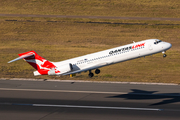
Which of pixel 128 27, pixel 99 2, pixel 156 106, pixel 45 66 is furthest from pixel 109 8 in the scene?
pixel 156 106

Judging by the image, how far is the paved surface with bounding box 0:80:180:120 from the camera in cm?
3378

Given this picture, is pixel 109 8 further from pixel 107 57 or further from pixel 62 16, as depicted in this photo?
pixel 107 57

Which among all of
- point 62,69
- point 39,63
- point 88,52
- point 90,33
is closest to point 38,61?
point 39,63

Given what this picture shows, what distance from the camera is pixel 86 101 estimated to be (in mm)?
39750

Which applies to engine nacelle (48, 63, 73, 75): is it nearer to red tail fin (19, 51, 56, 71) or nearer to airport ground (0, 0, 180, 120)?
red tail fin (19, 51, 56, 71)

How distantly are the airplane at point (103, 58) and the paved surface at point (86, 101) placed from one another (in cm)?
348

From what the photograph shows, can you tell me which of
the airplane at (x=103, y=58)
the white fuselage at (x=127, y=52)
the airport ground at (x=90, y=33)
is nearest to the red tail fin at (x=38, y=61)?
the airplane at (x=103, y=58)

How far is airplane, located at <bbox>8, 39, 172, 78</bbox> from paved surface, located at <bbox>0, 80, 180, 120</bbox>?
3.48 meters

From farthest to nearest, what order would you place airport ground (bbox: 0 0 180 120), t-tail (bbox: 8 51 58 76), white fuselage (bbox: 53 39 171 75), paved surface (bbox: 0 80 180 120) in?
t-tail (bbox: 8 51 58 76) → white fuselage (bbox: 53 39 171 75) → airport ground (bbox: 0 0 180 120) → paved surface (bbox: 0 80 180 120)

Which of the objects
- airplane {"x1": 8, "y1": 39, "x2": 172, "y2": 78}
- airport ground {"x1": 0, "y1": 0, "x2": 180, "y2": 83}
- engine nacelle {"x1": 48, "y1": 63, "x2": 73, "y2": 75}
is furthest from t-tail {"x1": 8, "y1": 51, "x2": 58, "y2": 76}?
airport ground {"x1": 0, "y1": 0, "x2": 180, "y2": 83}

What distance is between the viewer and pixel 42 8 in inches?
3937

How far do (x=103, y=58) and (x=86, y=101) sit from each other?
704cm

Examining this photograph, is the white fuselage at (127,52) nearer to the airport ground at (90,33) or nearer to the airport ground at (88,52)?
the airport ground at (88,52)

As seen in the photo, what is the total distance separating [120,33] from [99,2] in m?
21.2
